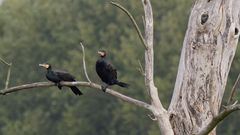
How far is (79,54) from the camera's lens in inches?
1716

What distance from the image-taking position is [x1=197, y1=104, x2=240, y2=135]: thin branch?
22.6ft

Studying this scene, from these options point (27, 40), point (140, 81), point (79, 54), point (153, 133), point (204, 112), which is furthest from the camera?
point (27, 40)

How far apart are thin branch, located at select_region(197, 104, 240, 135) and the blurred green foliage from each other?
96.2ft

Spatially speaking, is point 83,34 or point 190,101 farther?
point 83,34

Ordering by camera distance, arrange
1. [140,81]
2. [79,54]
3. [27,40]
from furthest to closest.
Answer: [27,40] < [79,54] < [140,81]

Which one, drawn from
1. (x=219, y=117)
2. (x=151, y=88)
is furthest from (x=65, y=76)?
(x=219, y=117)

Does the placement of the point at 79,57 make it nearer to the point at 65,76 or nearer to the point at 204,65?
the point at 65,76

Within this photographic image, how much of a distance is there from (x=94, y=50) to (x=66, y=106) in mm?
2700

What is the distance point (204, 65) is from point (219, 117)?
0.91 m

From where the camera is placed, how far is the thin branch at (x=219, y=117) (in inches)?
271

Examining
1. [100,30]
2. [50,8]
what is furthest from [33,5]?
[100,30]

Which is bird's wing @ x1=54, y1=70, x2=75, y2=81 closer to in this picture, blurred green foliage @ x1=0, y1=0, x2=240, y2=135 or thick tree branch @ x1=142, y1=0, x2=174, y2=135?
thick tree branch @ x1=142, y1=0, x2=174, y2=135

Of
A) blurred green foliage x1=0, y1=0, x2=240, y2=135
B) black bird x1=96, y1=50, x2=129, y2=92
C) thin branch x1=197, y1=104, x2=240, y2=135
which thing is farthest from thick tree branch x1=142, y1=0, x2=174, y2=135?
blurred green foliage x1=0, y1=0, x2=240, y2=135

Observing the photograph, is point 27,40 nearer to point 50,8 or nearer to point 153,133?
point 50,8
